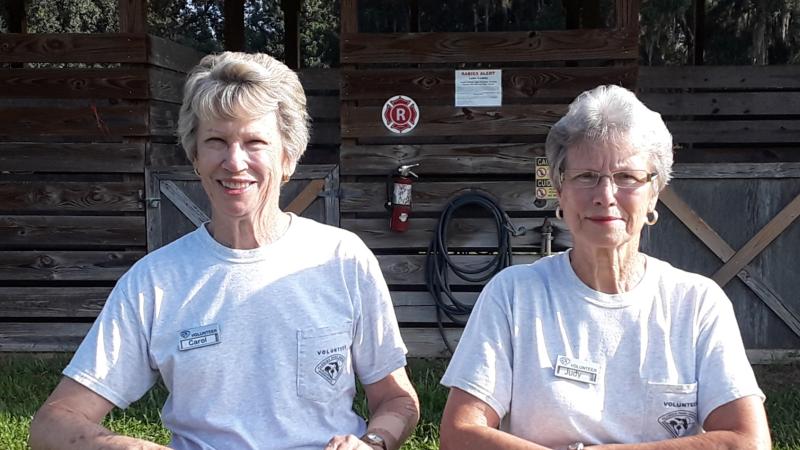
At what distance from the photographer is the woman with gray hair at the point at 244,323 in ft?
7.37

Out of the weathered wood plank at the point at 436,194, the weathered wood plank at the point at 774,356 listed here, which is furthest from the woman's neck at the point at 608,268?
the weathered wood plank at the point at 774,356

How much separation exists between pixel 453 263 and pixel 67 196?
2.68 m

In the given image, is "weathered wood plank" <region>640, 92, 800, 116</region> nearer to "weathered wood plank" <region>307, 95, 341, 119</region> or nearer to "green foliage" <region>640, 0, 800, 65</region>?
"weathered wood plank" <region>307, 95, 341, 119</region>

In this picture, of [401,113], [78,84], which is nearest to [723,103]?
[401,113]

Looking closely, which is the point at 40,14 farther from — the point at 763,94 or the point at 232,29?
the point at 763,94

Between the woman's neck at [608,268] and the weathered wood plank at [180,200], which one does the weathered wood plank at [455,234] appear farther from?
the woman's neck at [608,268]

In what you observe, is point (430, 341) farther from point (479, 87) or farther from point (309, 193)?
point (479, 87)

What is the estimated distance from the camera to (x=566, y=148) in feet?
7.41

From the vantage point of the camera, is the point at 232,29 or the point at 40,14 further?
the point at 40,14

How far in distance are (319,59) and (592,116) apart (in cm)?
1885

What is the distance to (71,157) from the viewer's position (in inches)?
236

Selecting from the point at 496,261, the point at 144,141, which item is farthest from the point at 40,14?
the point at 496,261

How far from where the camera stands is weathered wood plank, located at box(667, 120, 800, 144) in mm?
7301

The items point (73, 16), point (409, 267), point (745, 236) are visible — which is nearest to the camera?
point (745, 236)
